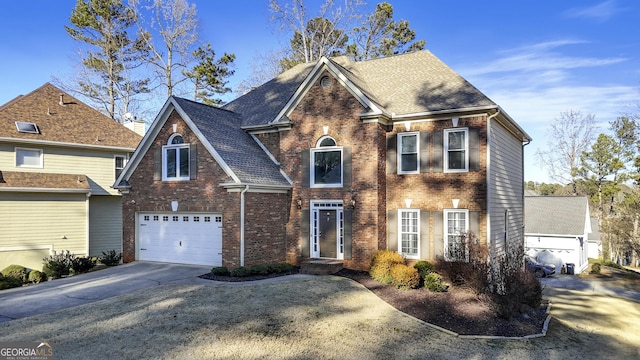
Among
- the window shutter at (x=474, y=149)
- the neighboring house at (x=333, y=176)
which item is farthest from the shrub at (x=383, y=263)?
the window shutter at (x=474, y=149)

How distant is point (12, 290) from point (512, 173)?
19508 millimetres

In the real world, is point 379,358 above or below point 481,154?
below

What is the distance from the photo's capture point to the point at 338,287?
13.1m

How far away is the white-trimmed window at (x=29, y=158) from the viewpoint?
20594 millimetres

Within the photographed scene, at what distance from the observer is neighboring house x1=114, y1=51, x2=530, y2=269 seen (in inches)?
605

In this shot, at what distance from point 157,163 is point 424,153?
35.8 ft

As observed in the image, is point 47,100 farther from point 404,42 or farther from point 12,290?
point 404,42

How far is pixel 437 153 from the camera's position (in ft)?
51.3

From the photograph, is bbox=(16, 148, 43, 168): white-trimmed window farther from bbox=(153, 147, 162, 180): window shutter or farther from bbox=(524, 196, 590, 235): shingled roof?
bbox=(524, 196, 590, 235): shingled roof

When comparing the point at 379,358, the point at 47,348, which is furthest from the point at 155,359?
the point at 379,358

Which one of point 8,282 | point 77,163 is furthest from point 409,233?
point 77,163

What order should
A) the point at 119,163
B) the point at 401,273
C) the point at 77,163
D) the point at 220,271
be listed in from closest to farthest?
1. the point at 401,273
2. the point at 220,271
3. the point at 77,163
4. the point at 119,163

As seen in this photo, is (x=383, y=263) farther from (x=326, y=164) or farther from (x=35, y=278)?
(x=35, y=278)

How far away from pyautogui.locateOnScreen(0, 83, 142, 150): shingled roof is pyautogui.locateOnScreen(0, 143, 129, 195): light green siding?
1.68 feet
